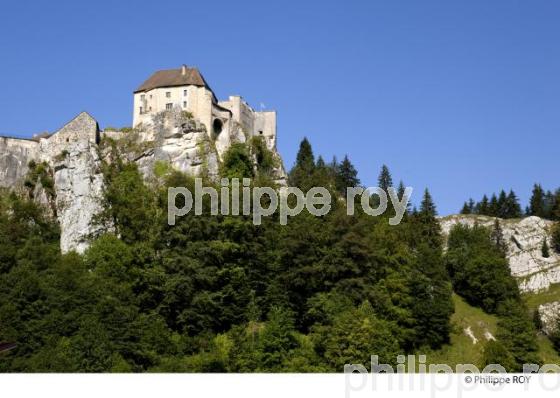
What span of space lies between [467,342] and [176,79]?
1298 inches

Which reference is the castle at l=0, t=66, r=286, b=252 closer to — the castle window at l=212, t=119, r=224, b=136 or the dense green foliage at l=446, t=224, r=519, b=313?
the castle window at l=212, t=119, r=224, b=136

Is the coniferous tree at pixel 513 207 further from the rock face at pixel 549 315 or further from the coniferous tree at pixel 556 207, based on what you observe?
the rock face at pixel 549 315

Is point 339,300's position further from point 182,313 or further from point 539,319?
point 539,319

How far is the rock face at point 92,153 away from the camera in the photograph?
6419 centimetres

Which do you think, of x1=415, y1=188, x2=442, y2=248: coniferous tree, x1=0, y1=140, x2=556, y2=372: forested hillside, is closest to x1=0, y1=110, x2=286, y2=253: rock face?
x1=0, y1=140, x2=556, y2=372: forested hillside

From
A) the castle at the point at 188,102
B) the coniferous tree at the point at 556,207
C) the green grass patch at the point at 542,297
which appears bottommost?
the green grass patch at the point at 542,297

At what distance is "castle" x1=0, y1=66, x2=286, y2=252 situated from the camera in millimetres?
63469

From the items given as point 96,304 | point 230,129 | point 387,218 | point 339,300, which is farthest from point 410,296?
point 230,129

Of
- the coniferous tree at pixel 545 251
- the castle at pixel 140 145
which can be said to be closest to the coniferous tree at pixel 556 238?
the coniferous tree at pixel 545 251

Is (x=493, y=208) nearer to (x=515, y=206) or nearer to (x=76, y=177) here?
(x=515, y=206)

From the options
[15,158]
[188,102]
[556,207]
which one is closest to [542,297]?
[556,207]

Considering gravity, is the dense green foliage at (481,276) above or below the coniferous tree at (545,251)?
below

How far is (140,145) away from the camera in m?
68.1

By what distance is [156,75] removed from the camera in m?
73.8
